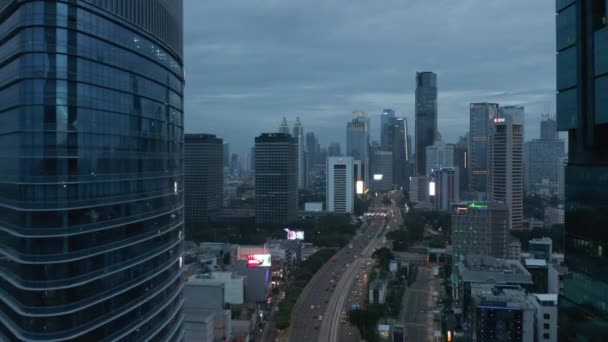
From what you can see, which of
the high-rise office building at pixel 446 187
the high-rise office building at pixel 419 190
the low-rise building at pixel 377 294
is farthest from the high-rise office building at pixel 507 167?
the high-rise office building at pixel 419 190

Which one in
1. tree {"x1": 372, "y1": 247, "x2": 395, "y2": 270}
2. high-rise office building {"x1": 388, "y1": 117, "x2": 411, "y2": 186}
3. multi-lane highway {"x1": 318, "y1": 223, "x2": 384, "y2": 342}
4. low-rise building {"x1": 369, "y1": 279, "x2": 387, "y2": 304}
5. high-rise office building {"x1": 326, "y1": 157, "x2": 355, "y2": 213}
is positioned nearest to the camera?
multi-lane highway {"x1": 318, "y1": 223, "x2": 384, "y2": 342}

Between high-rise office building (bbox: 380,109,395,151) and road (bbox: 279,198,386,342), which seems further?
high-rise office building (bbox: 380,109,395,151)

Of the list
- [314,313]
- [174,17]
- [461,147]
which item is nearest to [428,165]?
[461,147]

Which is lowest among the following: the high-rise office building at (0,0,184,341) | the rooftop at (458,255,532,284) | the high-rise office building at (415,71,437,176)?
the rooftop at (458,255,532,284)

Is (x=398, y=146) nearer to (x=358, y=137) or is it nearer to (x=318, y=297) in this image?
(x=358, y=137)

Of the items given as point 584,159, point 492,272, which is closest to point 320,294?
point 492,272

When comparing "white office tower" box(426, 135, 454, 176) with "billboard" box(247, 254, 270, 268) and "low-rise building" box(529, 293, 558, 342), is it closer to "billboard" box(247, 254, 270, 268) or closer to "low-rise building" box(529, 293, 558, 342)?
"billboard" box(247, 254, 270, 268)

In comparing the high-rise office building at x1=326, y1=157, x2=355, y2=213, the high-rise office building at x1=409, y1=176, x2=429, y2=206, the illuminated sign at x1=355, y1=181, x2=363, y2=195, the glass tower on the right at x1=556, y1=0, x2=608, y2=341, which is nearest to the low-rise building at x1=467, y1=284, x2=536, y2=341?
the glass tower on the right at x1=556, y1=0, x2=608, y2=341

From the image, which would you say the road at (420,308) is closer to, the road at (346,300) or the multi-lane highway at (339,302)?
the road at (346,300)
